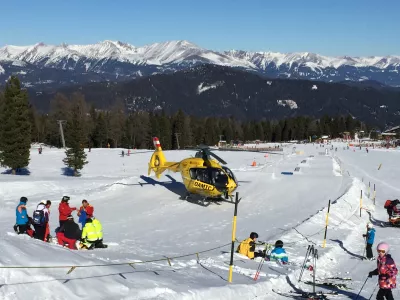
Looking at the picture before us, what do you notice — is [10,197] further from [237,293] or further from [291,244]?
[237,293]

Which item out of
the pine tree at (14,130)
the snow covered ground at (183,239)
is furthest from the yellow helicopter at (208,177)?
the pine tree at (14,130)

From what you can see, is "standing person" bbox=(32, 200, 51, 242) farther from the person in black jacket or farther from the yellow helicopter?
the yellow helicopter

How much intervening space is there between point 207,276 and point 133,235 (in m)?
7.71

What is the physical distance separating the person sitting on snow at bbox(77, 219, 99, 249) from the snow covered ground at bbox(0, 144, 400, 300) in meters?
0.58

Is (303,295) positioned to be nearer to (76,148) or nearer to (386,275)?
(386,275)

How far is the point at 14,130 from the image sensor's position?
45.8 meters

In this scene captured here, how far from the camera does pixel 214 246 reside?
16.9 m

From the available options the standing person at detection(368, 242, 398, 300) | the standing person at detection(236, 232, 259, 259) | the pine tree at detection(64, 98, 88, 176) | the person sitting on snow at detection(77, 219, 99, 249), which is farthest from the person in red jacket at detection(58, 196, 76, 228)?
the pine tree at detection(64, 98, 88, 176)

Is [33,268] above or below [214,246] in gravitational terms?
above

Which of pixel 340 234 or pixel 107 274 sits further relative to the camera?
pixel 340 234

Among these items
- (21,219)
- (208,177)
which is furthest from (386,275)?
(208,177)

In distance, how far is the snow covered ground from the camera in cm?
912

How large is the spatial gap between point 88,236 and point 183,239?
518cm

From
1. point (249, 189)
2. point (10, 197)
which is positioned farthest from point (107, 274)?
point (249, 189)
